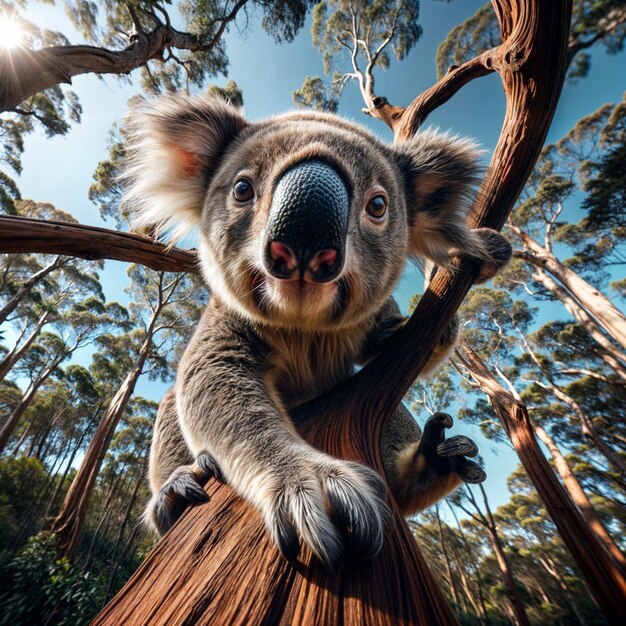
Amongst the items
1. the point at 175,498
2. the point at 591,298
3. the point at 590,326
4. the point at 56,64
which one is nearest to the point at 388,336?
the point at 175,498

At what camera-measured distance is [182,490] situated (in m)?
1.31

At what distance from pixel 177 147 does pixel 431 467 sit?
2.12 metres

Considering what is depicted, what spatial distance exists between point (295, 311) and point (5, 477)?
57.5 ft

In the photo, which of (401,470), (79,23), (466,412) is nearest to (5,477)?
(79,23)

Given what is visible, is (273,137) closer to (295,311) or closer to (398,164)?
(398,164)

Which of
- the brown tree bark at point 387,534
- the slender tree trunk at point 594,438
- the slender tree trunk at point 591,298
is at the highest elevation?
the slender tree trunk at point 591,298

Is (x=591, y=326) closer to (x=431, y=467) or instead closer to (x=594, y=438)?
(x=594, y=438)

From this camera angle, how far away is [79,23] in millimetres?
7988

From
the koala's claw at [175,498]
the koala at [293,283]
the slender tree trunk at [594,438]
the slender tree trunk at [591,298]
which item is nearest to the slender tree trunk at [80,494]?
the koala at [293,283]

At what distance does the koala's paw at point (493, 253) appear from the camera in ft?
5.58

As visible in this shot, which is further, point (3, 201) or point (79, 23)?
point (3, 201)

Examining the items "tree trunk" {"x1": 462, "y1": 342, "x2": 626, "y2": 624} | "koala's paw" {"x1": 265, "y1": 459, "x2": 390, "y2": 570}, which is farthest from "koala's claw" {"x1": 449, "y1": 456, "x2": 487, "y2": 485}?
"koala's paw" {"x1": 265, "y1": 459, "x2": 390, "y2": 570}

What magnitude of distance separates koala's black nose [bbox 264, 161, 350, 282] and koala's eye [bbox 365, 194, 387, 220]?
30 cm

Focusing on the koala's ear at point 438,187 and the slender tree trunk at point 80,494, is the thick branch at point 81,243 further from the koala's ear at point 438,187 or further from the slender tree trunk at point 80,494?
the slender tree trunk at point 80,494
